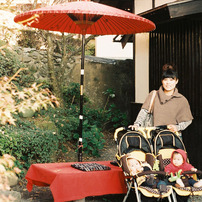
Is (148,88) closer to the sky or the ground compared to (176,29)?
closer to the ground

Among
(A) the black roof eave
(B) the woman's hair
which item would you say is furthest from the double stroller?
(A) the black roof eave

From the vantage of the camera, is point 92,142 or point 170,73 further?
point 92,142

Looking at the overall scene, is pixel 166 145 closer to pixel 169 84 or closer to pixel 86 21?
pixel 169 84

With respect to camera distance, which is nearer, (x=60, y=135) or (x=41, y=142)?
(x=41, y=142)

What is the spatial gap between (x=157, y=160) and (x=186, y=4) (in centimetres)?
292

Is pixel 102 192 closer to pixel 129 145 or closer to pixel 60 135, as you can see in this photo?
pixel 129 145

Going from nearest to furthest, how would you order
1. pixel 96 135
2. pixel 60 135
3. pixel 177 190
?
pixel 177 190, pixel 60 135, pixel 96 135

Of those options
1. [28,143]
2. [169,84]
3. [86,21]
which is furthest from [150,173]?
[28,143]

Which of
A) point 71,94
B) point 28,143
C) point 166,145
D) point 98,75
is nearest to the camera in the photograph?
point 166,145

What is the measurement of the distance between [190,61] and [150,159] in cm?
278

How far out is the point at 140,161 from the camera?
17.5ft

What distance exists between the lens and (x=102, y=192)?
17.9 ft

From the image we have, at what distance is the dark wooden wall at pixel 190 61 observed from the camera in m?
7.30

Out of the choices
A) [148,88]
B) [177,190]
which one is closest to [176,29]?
[148,88]
